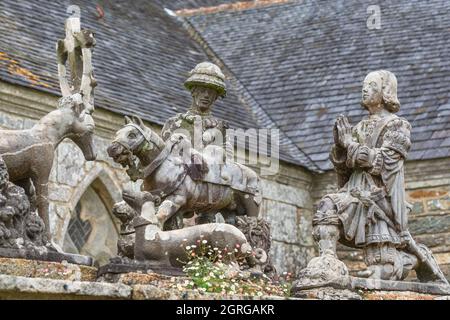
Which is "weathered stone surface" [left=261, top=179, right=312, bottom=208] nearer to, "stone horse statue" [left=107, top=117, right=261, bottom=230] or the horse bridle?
"stone horse statue" [left=107, top=117, right=261, bottom=230]

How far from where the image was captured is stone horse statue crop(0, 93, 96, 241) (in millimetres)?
7246

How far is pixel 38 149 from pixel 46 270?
0.92 m

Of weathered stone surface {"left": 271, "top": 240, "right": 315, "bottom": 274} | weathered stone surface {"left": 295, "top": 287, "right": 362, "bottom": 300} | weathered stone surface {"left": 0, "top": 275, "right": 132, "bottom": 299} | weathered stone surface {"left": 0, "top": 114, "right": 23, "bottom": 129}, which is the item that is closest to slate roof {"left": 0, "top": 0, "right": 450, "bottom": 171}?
weathered stone surface {"left": 0, "top": 114, "right": 23, "bottom": 129}

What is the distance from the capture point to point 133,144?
24.7 ft

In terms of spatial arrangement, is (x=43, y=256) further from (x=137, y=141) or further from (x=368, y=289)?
(x=368, y=289)

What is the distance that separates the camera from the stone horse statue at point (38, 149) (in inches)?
285

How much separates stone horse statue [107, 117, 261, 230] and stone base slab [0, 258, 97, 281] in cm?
62

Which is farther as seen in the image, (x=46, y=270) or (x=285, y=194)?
(x=285, y=194)

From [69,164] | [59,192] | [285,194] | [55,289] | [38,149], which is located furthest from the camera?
[285,194]

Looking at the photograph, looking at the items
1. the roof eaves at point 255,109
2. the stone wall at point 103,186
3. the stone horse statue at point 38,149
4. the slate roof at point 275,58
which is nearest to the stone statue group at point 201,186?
the stone horse statue at point 38,149

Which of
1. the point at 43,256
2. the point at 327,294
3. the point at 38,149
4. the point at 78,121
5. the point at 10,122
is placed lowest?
the point at 327,294

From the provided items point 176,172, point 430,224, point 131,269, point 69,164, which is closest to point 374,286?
point 176,172

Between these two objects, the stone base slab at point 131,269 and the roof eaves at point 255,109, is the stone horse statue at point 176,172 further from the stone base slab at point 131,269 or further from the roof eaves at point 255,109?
A: the roof eaves at point 255,109
